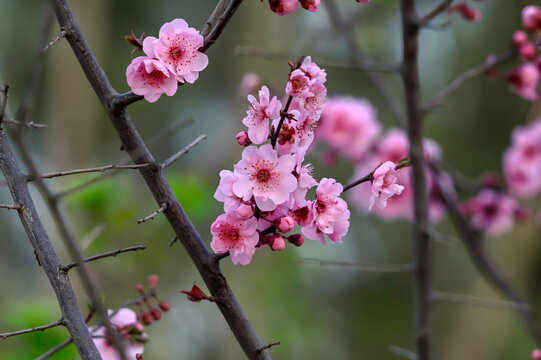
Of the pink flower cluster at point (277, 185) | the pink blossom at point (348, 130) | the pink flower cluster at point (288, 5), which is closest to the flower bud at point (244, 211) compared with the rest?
the pink flower cluster at point (277, 185)

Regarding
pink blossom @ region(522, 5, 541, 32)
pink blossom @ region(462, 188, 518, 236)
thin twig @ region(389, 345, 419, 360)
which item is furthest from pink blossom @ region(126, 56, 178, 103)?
pink blossom @ region(462, 188, 518, 236)

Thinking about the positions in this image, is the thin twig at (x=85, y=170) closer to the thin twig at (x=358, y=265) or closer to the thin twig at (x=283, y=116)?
the thin twig at (x=283, y=116)

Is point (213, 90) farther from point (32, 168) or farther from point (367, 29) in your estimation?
point (32, 168)

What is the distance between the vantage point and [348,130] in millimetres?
2137

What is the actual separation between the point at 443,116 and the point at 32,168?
19.3 feet

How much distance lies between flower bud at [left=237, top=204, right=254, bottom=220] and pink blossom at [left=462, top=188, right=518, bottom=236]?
1579 mm

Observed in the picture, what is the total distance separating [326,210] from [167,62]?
0.25 m

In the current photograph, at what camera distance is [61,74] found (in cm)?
434

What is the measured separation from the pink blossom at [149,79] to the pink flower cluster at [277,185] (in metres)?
0.10

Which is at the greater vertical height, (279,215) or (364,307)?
(364,307)

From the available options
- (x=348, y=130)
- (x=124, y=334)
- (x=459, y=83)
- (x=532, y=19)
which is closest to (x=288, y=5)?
(x=124, y=334)

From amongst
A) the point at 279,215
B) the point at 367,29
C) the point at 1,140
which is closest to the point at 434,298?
the point at 279,215

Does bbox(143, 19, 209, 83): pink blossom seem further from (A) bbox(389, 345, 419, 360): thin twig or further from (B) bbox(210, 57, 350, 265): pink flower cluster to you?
(A) bbox(389, 345, 419, 360): thin twig

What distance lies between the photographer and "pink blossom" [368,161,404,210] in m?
0.75
